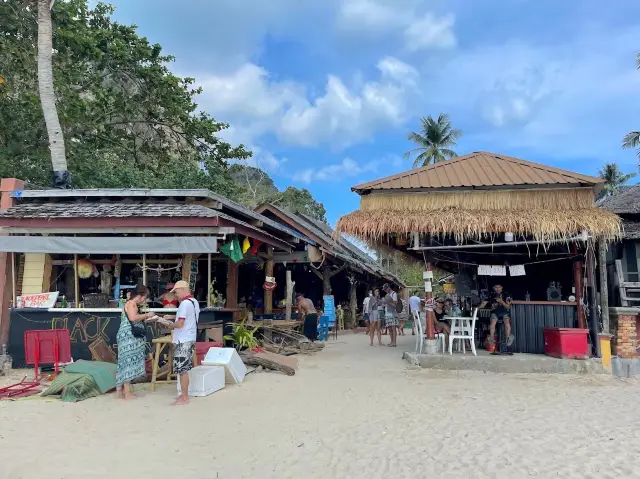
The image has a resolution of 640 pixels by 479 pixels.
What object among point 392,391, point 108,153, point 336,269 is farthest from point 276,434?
point 108,153

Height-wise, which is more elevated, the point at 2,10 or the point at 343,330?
the point at 2,10

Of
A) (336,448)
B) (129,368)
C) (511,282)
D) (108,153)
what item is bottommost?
(336,448)

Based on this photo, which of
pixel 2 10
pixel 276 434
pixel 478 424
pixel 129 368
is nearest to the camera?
pixel 276 434

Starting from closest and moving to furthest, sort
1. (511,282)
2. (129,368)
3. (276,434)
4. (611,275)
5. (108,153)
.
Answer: (276,434) < (129,368) < (611,275) < (511,282) < (108,153)

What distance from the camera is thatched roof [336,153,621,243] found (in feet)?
30.7

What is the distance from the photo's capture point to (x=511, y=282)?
12773mm

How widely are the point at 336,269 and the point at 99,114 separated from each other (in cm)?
976

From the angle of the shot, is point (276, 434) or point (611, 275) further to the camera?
point (611, 275)

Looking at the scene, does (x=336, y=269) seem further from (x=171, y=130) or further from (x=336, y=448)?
(x=336, y=448)

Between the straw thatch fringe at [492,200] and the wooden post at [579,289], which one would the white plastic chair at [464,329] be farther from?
the straw thatch fringe at [492,200]

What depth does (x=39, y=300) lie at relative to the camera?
30.8 feet

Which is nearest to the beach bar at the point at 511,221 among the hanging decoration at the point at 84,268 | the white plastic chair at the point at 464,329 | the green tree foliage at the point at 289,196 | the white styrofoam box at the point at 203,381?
the white plastic chair at the point at 464,329

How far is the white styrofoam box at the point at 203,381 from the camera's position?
22.8ft

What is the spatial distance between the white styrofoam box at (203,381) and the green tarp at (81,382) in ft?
3.73
